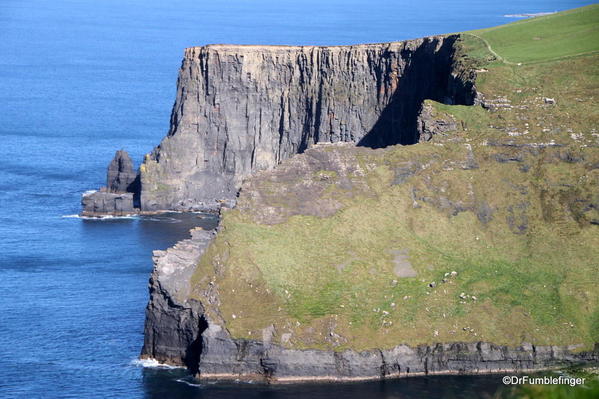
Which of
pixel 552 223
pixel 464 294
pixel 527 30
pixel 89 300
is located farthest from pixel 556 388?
pixel 527 30

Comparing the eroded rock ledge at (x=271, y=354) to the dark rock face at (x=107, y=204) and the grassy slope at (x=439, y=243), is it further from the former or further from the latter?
the dark rock face at (x=107, y=204)

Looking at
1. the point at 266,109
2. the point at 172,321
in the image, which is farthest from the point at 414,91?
the point at 172,321

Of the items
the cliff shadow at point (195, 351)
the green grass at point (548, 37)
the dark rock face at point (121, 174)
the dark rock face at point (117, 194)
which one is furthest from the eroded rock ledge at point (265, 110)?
the cliff shadow at point (195, 351)

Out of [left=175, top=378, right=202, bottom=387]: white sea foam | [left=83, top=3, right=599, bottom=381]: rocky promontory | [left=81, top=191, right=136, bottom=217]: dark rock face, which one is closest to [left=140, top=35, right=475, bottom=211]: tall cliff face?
[left=81, top=191, right=136, bottom=217]: dark rock face

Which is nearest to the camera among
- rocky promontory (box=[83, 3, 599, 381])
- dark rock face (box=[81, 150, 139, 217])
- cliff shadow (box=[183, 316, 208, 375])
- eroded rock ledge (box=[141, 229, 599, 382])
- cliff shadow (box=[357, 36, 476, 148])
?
eroded rock ledge (box=[141, 229, 599, 382])

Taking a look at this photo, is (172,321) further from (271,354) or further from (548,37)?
(548,37)

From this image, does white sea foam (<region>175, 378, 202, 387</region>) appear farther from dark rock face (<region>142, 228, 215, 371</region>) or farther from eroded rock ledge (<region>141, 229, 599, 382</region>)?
dark rock face (<region>142, 228, 215, 371</region>)
